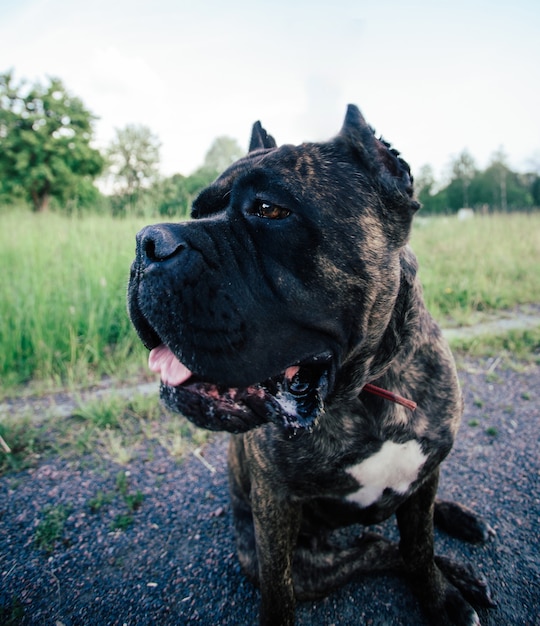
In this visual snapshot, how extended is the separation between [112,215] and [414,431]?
6581 millimetres

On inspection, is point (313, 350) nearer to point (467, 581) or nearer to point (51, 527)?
point (467, 581)

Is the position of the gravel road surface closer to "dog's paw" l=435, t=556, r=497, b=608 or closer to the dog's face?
"dog's paw" l=435, t=556, r=497, b=608

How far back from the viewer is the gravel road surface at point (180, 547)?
182 cm

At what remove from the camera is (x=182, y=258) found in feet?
4.55

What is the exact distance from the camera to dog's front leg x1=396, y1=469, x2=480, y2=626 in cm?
176

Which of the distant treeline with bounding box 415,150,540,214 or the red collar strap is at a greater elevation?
the distant treeline with bounding box 415,150,540,214

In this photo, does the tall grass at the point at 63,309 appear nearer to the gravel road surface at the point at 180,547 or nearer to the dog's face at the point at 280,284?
the gravel road surface at the point at 180,547

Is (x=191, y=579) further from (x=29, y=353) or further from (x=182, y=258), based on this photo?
(x=29, y=353)

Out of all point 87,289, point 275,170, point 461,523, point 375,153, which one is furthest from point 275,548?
point 87,289

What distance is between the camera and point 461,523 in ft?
7.20

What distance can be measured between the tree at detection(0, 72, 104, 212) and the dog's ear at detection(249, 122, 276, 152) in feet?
87.1

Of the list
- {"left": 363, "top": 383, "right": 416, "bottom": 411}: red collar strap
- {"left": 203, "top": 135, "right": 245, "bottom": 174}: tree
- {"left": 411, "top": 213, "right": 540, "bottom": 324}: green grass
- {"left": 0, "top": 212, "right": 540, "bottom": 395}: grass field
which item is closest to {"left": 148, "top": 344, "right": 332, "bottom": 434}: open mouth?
{"left": 363, "top": 383, "right": 416, "bottom": 411}: red collar strap

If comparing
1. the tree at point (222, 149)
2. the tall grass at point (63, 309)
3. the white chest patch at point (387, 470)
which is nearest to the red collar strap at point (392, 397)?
the white chest patch at point (387, 470)

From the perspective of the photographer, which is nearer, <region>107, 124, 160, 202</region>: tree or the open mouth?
the open mouth
